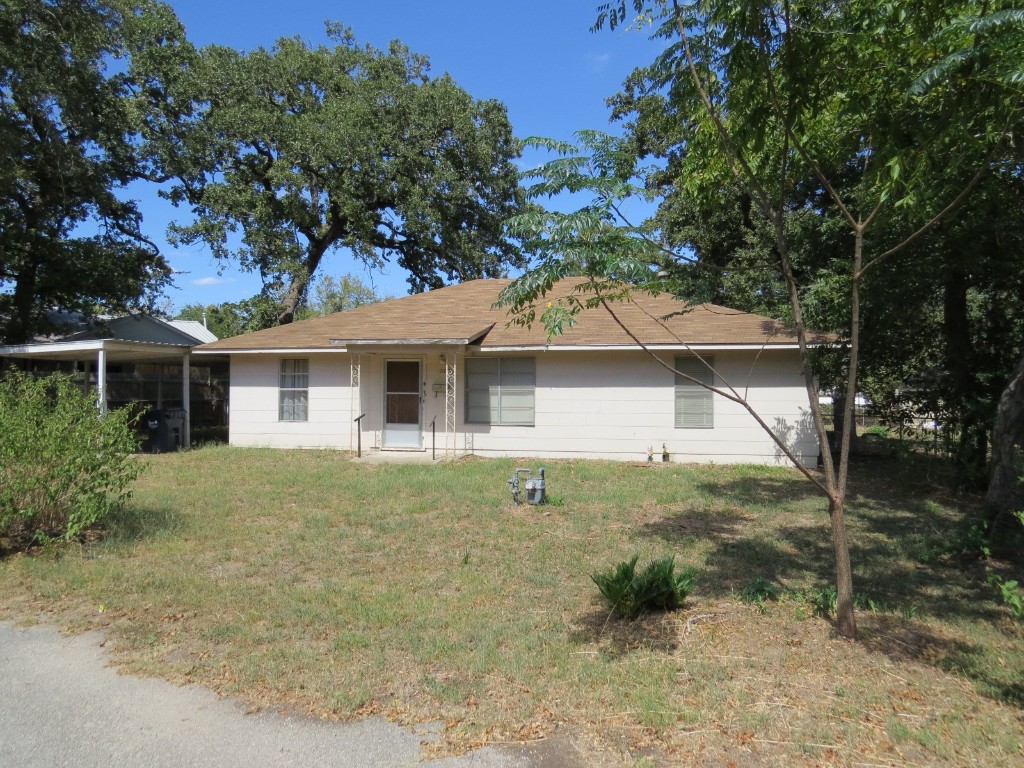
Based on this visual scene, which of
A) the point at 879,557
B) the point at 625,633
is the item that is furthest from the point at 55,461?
the point at 879,557

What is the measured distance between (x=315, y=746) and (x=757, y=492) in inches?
346

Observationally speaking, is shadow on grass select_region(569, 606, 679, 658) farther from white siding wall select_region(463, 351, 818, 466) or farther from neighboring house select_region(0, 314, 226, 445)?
neighboring house select_region(0, 314, 226, 445)

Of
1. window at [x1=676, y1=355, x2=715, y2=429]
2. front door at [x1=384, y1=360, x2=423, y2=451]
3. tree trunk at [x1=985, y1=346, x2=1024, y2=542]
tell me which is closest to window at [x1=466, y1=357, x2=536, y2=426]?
front door at [x1=384, y1=360, x2=423, y2=451]

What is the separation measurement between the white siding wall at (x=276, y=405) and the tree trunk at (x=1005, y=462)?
12.1m

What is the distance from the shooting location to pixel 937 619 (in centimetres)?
522

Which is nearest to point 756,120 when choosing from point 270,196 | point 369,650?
point 369,650

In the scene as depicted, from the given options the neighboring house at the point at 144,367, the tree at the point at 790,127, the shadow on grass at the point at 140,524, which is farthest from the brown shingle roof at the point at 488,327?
the tree at the point at 790,127

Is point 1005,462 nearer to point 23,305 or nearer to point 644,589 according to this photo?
point 644,589

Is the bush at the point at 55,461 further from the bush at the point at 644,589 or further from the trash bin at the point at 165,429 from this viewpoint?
the trash bin at the point at 165,429

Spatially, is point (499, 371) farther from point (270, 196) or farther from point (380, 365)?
point (270, 196)

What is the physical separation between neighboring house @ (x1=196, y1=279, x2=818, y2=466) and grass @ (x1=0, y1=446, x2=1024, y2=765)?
4.51m

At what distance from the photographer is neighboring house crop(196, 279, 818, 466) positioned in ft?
45.0

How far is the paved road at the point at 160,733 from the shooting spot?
3.34 metres

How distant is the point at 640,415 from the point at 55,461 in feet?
34.1
